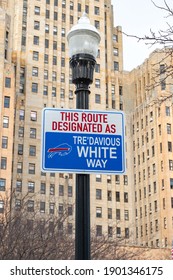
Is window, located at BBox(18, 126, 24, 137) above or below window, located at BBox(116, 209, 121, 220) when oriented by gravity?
above

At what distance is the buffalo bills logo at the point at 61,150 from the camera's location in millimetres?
7887

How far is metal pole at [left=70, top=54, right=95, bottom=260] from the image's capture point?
7512 mm

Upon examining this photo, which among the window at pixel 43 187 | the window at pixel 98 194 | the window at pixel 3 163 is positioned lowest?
the window at pixel 98 194

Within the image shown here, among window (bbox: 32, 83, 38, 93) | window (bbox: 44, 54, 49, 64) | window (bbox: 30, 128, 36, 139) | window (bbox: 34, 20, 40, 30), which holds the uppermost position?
window (bbox: 34, 20, 40, 30)

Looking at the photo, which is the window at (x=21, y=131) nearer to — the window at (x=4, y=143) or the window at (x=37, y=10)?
the window at (x=4, y=143)

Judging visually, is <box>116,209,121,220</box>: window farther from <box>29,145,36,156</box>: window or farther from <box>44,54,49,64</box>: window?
<box>44,54,49,64</box>: window

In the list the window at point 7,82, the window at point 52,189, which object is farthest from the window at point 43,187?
the window at point 7,82

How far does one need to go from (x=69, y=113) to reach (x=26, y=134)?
81992 mm

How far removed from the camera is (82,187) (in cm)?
781

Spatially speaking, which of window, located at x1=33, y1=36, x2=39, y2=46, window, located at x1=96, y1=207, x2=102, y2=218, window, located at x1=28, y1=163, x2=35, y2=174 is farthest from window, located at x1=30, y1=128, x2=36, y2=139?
window, located at x1=33, y1=36, x2=39, y2=46

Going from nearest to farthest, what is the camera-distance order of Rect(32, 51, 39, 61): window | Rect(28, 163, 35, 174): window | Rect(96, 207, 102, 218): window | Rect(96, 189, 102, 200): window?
1. Rect(28, 163, 35, 174): window
2. Rect(96, 207, 102, 218): window
3. Rect(96, 189, 102, 200): window
4. Rect(32, 51, 39, 61): window

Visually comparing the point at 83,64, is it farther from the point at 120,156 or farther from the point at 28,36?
the point at 28,36

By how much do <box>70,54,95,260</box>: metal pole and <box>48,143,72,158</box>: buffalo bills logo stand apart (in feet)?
1.22

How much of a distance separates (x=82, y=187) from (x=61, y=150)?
0.60 metres
